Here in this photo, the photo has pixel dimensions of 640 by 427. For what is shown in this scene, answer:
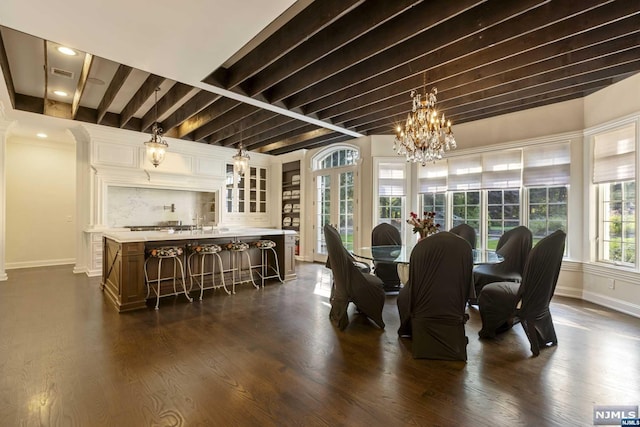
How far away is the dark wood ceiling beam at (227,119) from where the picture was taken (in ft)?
16.1

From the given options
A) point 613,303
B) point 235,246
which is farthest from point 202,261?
point 613,303

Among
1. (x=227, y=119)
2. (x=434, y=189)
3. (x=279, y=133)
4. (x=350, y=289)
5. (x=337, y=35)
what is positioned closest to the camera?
(x=337, y=35)

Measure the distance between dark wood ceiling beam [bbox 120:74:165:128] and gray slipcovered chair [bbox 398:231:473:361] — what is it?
3.86m

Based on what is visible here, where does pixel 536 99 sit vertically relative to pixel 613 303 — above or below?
above

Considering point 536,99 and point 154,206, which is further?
point 154,206

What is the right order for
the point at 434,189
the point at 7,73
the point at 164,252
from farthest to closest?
the point at 434,189 → the point at 164,252 → the point at 7,73

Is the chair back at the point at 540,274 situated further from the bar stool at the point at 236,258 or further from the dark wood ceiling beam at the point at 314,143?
the dark wood ceiling beam at the point at 314,143

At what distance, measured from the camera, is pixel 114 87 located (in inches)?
166

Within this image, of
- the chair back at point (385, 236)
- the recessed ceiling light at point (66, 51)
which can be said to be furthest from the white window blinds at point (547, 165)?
the recessed ceiling light at point (66, 51)

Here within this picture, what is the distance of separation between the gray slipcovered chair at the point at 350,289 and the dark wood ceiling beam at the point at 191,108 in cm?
269

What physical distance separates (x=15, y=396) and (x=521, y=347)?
4.03 m

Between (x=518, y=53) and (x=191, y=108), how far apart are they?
4.49 metres

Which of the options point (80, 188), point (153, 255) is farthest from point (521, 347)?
point (80, 188)

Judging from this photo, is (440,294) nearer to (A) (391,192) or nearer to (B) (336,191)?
(A) (391,192)
